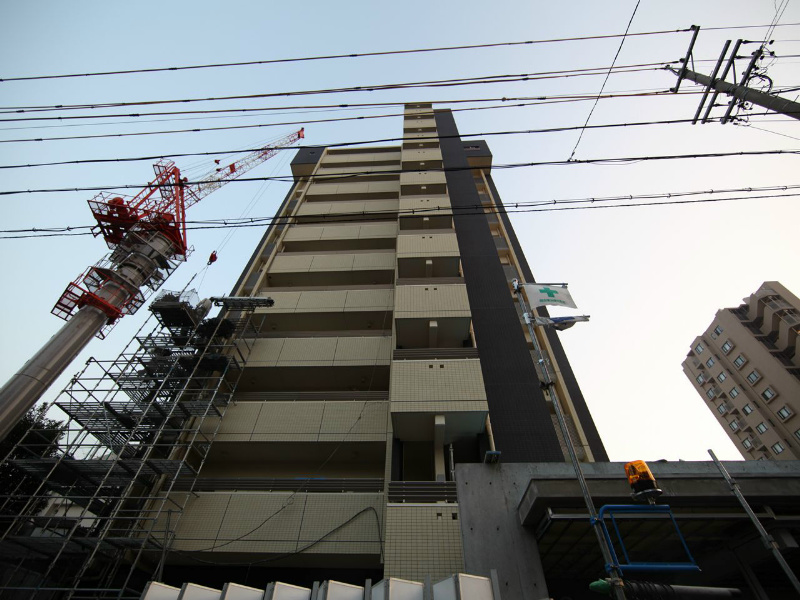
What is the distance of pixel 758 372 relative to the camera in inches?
1729

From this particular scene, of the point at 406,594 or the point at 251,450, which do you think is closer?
the point at 406,594

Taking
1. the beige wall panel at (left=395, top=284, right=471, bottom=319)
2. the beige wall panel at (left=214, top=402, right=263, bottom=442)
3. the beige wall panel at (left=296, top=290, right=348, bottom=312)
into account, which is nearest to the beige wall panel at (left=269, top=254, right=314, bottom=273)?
the beige wall panel at (left=296, top=290, right=348, bottom=312)

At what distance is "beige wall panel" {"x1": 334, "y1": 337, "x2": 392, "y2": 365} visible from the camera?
16.8 metres

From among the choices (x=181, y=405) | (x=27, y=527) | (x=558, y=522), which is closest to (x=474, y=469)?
(x=558, y=522)

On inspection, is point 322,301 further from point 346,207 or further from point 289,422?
point 346,207

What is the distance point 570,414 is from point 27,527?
19.5m

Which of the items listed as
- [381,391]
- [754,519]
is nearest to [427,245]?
[381,391]

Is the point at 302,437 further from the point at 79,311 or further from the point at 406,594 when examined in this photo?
the point at 79,311

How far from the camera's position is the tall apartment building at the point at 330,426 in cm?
1161

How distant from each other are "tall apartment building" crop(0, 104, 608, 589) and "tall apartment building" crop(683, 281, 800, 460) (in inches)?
1513

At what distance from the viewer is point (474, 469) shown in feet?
32.1

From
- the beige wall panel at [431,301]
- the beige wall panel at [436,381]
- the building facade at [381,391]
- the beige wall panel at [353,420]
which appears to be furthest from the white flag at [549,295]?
the beige wall panel at [353,420]

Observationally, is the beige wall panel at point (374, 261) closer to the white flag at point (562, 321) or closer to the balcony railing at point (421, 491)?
the balcony railing at point (421, 491)

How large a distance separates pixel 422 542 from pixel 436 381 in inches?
198
